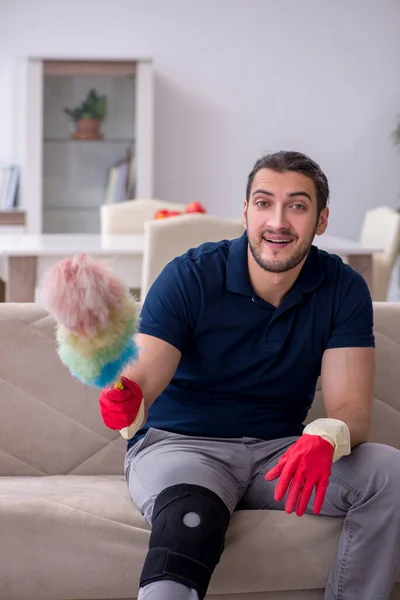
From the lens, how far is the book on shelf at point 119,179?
5312 mm

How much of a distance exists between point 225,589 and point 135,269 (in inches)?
80.7

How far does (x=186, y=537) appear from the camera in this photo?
1.43 meters

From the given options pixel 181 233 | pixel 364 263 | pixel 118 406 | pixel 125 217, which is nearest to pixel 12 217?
pixel 125 217

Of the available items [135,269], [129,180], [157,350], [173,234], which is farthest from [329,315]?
[129,180]

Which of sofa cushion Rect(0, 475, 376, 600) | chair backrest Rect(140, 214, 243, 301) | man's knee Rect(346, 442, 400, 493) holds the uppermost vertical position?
chair backrest Rect(140, 214, 243, 301)

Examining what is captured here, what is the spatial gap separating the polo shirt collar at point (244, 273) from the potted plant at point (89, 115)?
3.58 meters

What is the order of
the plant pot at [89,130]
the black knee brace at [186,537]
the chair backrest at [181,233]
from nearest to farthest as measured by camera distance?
the black knee brace at [186,537] < the chair backrest at [181,233] < the plant pot at [89,130]

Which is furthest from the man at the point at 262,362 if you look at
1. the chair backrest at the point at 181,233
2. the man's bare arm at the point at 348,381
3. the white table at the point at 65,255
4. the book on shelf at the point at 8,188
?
the book on shelf at the point at 8,188

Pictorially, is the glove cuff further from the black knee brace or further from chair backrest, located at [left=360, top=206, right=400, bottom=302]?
chair backrest, located at [left=360, top=206, right=400, bottom=302]

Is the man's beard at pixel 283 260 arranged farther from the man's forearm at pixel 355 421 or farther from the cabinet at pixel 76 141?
the cabinet at pixel 76 141

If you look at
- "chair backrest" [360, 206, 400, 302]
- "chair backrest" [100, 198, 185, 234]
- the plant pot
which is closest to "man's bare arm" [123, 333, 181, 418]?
"chair backrest" [360, 206, 400, 302]

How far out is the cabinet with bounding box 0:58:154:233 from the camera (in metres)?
5.16

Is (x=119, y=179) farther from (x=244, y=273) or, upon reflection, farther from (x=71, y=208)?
(x=244, y=273)

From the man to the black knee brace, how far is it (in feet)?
0.25
